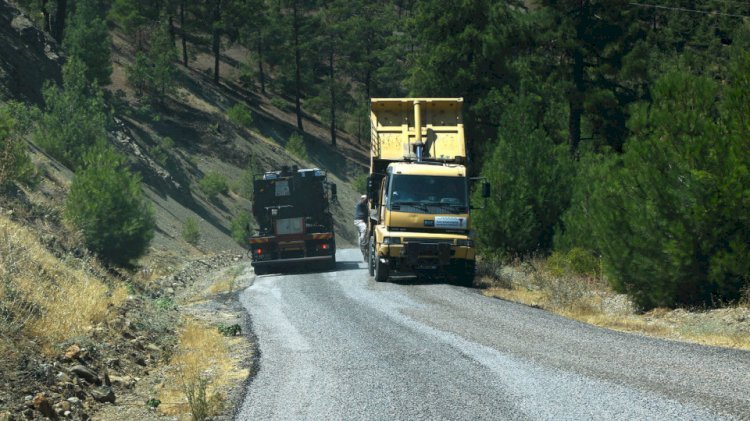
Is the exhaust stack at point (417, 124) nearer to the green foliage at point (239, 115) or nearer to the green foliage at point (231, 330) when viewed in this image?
the green foliage at point (231, 330)

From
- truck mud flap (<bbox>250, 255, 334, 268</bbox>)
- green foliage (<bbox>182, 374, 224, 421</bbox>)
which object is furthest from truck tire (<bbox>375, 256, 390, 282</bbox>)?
green foliage (<bbox>182, 374, 224, 421</bbox>)

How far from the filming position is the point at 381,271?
21859 millimetres

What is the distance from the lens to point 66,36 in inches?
2295

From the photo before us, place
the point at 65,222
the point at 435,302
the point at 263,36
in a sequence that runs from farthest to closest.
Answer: the point at 263,36 < the point at 65,222 < the point at 435,302

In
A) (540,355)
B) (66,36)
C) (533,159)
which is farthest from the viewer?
(66,36)

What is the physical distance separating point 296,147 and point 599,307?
198 ft

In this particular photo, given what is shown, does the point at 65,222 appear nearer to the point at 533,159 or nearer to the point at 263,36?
the point at 533,159

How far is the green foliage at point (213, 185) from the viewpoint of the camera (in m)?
59.8

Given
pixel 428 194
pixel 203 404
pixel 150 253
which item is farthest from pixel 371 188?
pixel 150 253

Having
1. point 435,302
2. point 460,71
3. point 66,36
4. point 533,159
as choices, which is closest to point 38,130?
point 66,36

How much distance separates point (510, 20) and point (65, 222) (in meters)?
19.9

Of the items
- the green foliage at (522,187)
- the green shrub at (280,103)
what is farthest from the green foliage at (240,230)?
the green shrub at (280,103)

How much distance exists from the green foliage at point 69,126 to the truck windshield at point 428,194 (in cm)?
2719

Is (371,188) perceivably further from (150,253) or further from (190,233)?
(190,233)
